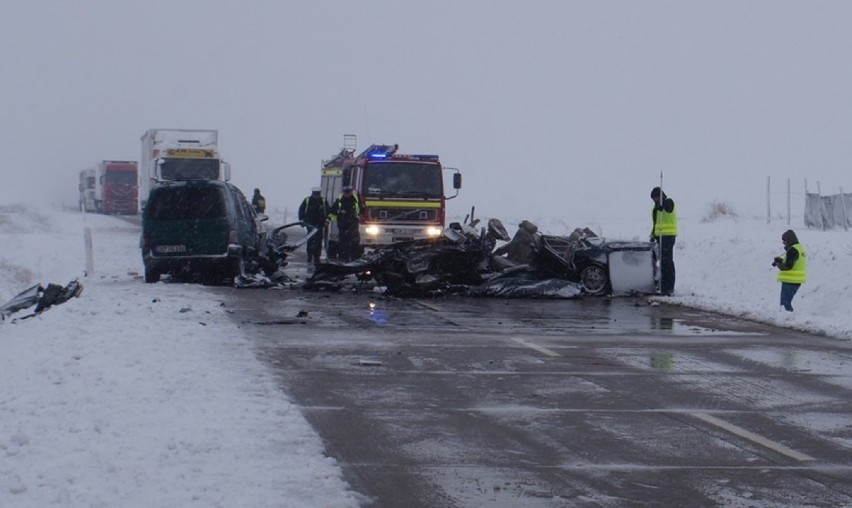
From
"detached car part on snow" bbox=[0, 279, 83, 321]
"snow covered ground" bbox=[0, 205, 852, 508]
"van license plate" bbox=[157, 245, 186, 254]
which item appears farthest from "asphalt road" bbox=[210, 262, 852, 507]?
"van license plate" bbox=[157, 245, 186, 254]

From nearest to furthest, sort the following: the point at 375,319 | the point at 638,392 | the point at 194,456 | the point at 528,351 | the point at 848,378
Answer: the point at 194,456
the point at 638,392
the point at 848,378
the point at 528,351
the point at 375,319

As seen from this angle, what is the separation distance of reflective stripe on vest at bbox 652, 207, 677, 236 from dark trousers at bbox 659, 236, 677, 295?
0.10m

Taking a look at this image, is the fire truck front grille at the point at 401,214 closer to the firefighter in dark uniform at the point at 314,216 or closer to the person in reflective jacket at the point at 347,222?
the firefighter in dark uniform at the point at 314,216

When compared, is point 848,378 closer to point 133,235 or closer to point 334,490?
point 334,490

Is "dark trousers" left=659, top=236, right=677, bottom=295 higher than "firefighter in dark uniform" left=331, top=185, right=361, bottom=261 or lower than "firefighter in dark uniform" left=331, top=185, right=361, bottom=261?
lower

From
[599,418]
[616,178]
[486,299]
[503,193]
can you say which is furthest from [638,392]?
[616,178]

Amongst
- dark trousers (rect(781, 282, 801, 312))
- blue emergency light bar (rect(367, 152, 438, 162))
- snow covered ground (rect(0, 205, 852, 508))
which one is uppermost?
blue emergency light bar (rect(367, 152, 438, 162))

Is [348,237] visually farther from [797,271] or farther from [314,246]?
[797,271]

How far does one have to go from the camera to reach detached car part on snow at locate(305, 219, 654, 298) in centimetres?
2056

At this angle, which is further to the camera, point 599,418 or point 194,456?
point 599,418

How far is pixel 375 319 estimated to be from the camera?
1623 cm

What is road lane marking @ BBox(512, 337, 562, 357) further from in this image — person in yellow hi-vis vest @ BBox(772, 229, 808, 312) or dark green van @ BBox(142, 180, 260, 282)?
dark green van @ BBox(142, 180, 260, 282)

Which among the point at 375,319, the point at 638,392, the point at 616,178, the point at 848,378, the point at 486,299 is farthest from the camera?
the point at 616,178

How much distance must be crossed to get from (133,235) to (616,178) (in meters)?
81.4
